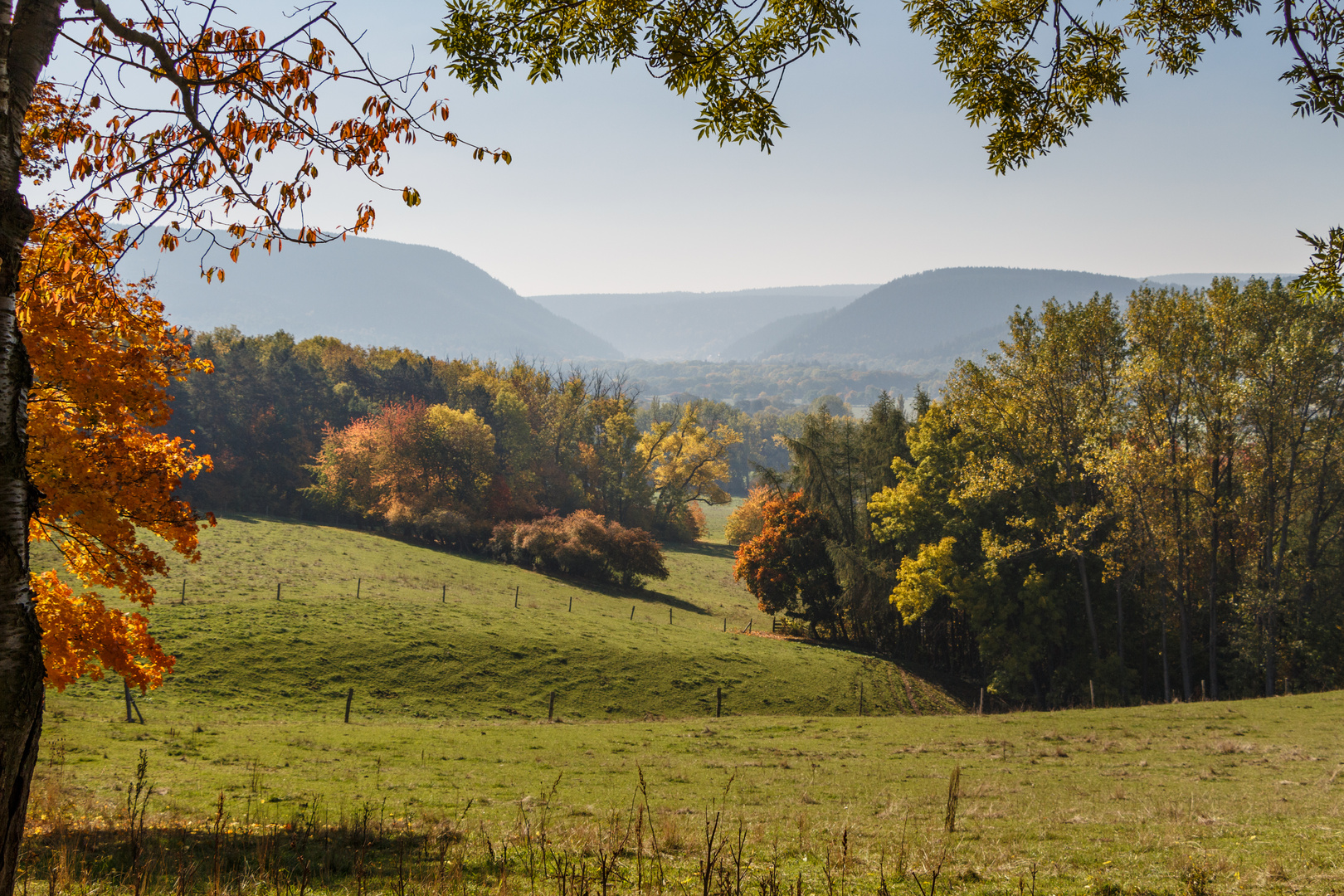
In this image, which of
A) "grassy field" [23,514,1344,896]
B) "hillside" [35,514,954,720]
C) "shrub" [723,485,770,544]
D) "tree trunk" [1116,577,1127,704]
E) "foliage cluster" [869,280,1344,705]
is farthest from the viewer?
"shrub" [723,485,770,544]

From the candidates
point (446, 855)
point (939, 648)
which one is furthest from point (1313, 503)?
point (446, 855)

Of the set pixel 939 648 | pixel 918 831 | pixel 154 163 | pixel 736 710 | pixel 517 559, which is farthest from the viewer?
pixel 517 559

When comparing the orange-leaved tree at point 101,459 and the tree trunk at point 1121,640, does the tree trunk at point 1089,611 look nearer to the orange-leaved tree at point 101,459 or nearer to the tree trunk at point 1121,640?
the tree trunk at point 1121,640

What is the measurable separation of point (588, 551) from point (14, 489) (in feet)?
173

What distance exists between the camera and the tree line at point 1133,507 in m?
29.5

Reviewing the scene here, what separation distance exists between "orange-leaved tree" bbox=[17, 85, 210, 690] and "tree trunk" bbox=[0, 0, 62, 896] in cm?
466

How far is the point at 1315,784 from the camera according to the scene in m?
14.4

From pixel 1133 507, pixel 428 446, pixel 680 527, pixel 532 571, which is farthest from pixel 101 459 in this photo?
pixel 680 527

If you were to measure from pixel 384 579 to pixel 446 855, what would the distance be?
136 ft

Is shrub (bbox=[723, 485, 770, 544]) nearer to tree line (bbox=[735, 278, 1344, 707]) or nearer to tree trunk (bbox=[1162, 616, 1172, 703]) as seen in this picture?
tree line (bbox=[735, 278, 1344, 707])

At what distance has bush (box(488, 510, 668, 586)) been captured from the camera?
56500mm

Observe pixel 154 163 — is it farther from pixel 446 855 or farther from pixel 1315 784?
pixel 1315 784

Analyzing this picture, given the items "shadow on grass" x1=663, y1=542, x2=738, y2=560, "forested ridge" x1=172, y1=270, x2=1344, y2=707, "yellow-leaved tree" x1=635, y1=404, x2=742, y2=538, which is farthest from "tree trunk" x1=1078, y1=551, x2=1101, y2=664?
"yellow-leaved tree" x1=635, y1=404, x2=742, y2=538

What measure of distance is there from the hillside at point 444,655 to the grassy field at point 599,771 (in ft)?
0.59
